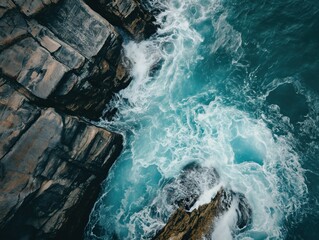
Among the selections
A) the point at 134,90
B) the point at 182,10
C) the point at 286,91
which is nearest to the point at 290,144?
the point at 286,91

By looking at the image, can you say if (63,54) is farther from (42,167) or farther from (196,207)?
(196,207)

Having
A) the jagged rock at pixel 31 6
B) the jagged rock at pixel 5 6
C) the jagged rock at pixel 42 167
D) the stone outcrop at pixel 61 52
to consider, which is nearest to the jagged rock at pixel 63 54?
the stone outcrop at pixel 61 52

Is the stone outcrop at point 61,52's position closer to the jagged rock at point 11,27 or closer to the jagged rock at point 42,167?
the jagged rock at point 11,27

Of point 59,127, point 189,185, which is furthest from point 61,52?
point 189,185

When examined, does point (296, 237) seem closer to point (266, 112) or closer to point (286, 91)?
point (266, 112)

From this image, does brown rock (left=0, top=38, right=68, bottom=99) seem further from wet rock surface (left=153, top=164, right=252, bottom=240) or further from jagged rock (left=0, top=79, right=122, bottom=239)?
wet rock surface (left=153, top=164, right=252, bottom=240)

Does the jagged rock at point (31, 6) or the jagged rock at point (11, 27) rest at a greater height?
the jagged rock at point (31, 6)
